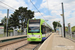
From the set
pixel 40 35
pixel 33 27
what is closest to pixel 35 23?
A: pixel 33 27

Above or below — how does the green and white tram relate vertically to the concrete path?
above

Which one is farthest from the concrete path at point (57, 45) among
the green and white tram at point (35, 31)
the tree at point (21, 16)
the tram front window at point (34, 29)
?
the tree at point (21, 16)

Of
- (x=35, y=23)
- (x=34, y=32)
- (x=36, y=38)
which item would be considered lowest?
(x=36, y=38)

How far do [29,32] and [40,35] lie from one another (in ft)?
5.02

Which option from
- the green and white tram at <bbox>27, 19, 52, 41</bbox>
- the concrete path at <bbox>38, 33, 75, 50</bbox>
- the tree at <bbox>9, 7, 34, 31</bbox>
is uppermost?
the tree at <bbox>9, 7, 34, 31</bbox>

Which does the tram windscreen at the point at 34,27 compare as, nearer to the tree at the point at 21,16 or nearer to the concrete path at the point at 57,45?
the concrete path at the point at 57,45

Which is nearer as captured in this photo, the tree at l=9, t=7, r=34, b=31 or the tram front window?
the tram front window

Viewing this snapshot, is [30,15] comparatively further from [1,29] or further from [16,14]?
[1,29]

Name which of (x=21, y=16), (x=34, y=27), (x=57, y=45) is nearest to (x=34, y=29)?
(x=34, y=27)

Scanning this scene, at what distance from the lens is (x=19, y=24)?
2119 inches

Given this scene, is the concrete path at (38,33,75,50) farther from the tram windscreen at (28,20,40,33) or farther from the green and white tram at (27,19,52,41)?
the tram windscreen at (28,20,40,33)

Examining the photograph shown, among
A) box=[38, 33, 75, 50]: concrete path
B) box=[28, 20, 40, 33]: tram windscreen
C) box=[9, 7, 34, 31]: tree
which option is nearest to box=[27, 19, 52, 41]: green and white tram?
box=[28, 20, 40, 33]: tram windscreen

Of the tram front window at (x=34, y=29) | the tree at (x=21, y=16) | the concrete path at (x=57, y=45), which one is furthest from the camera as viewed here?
the tree at (x=21, y=16)

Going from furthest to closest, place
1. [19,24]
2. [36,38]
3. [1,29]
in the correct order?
1. [19,24]
2. [1,29]
3. [36,38]
